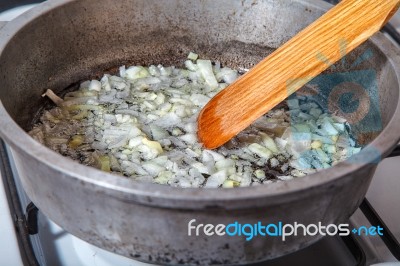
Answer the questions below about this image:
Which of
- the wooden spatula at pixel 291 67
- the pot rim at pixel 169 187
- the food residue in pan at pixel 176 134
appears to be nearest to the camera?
the pot rim at pixel 169 187

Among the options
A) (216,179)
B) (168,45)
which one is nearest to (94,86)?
(168,45)

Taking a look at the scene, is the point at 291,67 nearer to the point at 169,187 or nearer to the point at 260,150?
the point at 260,150

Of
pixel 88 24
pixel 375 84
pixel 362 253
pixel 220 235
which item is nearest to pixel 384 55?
pixel 375 84

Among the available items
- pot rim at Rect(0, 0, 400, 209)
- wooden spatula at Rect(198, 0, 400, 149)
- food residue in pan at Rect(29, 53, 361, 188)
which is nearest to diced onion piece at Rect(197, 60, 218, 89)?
food residue in pan at Rect(29, 53, 361, 188)

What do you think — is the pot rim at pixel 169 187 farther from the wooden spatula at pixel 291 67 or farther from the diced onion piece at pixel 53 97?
the diced onion piece at pixel 53 97

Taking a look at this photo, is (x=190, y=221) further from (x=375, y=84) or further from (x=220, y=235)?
(x=375, y=84)

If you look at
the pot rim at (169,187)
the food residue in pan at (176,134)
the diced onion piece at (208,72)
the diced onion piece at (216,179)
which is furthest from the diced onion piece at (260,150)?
the pot rim at (169,187)

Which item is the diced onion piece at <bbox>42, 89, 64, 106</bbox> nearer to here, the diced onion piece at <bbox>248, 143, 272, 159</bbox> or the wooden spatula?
the wooden spatula
